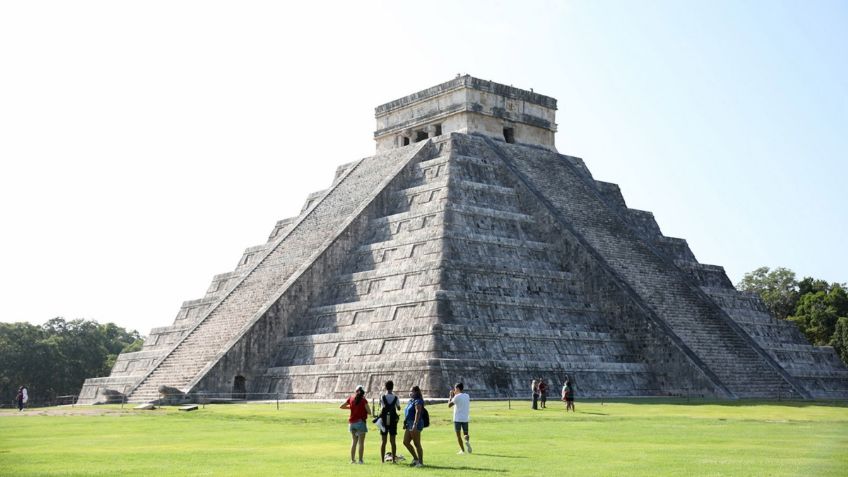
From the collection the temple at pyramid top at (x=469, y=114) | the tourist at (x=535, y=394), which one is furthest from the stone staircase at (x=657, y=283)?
the tourist at (x=535, y=394)

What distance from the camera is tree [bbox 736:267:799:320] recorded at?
202 feet

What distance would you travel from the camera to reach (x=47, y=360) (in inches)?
2146

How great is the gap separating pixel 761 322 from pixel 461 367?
50.0 ft

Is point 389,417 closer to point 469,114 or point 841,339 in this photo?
point 469,114

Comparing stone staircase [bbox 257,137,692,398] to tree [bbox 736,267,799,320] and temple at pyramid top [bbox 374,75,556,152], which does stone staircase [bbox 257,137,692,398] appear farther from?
tree [bbox 736,267,799,320]

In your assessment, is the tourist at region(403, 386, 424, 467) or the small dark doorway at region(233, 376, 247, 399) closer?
the tourist at region(403, 386, 424, 467)

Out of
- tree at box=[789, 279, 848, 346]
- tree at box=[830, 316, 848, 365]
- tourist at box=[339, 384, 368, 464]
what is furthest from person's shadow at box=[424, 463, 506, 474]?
tree at box=[789, 279, 848, 346]

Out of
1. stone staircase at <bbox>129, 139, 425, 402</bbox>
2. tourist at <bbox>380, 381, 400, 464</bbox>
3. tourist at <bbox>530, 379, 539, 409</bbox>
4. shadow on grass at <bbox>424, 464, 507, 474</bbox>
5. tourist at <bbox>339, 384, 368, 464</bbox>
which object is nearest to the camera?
shadow on grass at <bbox>424, 464, 507, 474</bbox>

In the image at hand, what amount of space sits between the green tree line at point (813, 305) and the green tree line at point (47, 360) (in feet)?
114

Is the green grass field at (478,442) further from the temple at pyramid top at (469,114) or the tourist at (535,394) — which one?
the temple at pyramid top at (469,114)

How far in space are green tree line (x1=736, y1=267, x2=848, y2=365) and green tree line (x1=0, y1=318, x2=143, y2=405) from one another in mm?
34680

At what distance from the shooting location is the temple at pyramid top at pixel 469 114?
4000cm

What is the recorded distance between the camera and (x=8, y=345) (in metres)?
53.8

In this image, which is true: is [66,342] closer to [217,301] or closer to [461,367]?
[217,301]
